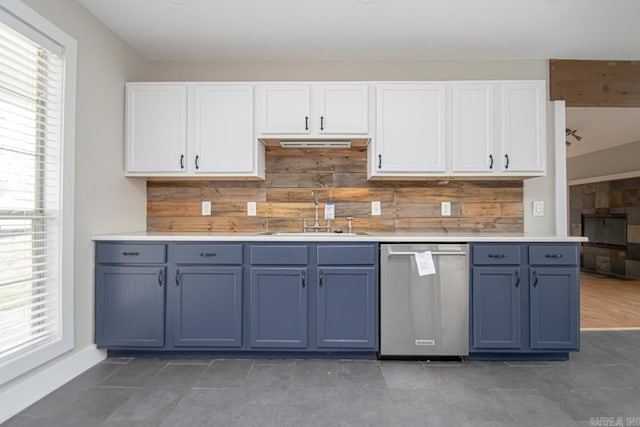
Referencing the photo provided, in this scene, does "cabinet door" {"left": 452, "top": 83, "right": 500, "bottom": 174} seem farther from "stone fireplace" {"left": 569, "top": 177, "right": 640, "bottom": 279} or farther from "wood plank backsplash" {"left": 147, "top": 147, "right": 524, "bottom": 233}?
"stone fireplace" {"left": 569, "top": 177, "right": 640, "bottom": 279}

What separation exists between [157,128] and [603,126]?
21.0 feet

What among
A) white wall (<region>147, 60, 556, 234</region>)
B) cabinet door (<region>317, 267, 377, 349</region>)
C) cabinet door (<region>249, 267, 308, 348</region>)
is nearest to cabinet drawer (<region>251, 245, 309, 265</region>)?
cabinet door (<region>249, 267, 308, 348</region>)

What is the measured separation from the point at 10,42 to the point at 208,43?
1.33 metres

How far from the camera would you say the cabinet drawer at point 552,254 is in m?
2.52

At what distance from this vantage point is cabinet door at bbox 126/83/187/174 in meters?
2.85

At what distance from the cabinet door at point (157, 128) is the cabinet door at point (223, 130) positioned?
119mm

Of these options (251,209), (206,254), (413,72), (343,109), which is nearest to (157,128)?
(251,209)

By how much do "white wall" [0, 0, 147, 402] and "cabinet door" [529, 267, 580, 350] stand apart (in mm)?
3225

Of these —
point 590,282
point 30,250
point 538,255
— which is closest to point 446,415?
point 538,255

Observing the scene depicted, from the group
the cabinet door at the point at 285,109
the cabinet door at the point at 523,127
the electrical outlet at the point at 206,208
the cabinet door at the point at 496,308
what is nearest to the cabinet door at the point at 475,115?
the cabinet door at the point at 523,127

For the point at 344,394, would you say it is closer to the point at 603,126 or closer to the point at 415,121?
the point at 415,121

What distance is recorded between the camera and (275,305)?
2.52 metres

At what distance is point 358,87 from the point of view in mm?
2811

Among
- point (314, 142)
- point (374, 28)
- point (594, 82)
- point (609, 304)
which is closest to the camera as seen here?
point (374, 28)
